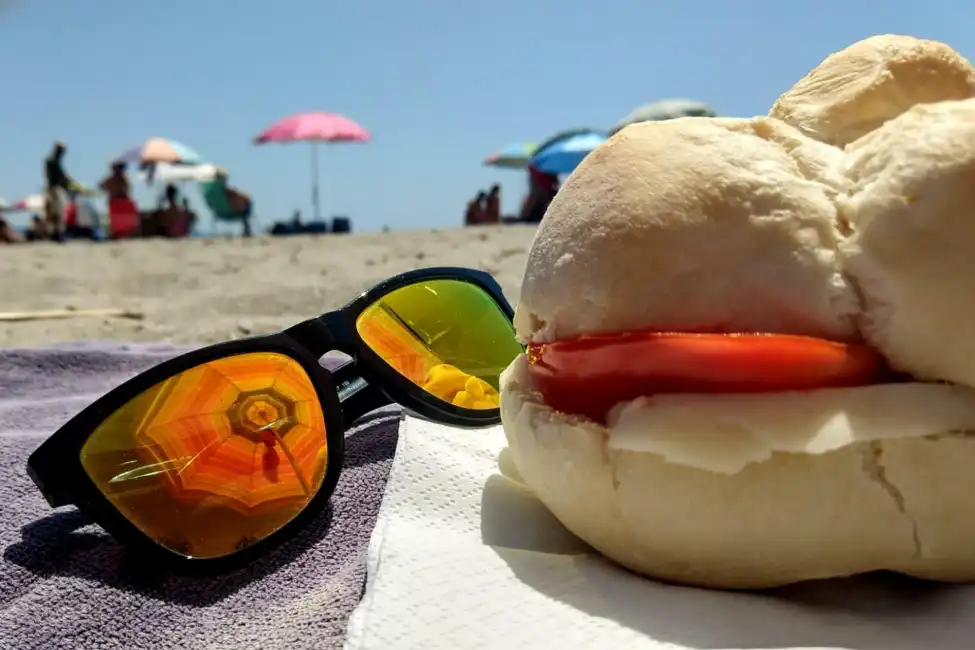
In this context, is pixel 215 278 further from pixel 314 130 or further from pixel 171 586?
pixel 314 130

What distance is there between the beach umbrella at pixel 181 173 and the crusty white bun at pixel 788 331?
17.1 metres

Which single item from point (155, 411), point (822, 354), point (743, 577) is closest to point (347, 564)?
point (155, 411)

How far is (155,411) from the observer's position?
1.21m

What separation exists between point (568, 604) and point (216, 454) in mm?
630

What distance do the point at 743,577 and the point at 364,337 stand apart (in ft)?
2.85

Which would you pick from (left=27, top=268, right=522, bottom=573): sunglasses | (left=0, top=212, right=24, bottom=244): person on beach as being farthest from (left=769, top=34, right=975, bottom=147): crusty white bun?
(left=0, top=212, right=24, bottom=244): person on beach

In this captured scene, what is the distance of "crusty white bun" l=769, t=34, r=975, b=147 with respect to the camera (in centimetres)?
96

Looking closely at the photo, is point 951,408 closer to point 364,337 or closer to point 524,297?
point 524,297

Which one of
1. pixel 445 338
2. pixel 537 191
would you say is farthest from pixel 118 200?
pixel 445 338

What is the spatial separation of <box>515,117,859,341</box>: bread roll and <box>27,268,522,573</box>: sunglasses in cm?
52

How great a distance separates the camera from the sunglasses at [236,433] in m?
1.11

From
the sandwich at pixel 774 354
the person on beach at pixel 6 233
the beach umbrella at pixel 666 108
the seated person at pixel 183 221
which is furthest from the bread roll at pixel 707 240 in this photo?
the seated person at pixel 183 221

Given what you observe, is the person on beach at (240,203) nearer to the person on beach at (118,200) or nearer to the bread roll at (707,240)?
the person on beach at (118,200)

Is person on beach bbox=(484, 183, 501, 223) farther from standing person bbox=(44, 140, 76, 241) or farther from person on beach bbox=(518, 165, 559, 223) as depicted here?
standing person bbox=(44, 140, 76, 241)
